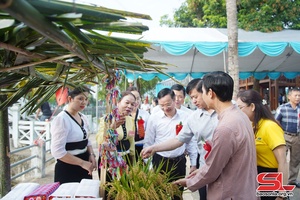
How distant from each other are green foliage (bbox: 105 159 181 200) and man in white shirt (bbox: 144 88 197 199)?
1.43 meters

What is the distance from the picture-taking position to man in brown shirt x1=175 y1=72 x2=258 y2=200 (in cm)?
186

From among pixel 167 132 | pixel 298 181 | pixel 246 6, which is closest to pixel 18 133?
pixel 167 132

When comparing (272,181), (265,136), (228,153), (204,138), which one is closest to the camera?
(228,153)

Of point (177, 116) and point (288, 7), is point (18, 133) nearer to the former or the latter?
point (177, 116)

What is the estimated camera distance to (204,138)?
294 centimetres

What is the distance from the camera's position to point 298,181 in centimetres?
541

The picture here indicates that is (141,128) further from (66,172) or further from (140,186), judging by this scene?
(140,186)

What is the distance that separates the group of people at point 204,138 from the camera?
74.9 inches

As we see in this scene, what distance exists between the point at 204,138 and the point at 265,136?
622 mm

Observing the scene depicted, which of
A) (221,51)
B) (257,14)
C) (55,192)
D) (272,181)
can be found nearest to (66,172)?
(55,192)

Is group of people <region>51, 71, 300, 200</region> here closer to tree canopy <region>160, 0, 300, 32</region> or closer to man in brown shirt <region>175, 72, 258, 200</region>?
man in brown shirt <region>175, 72, 258, 200</region>

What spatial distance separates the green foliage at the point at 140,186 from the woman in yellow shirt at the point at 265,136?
90 cm

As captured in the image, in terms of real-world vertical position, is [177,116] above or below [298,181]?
above

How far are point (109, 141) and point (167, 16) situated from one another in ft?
56.0
